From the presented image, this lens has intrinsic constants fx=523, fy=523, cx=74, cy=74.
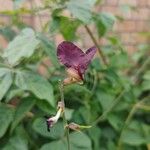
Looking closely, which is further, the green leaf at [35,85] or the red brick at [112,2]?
the red brick at [112,2]

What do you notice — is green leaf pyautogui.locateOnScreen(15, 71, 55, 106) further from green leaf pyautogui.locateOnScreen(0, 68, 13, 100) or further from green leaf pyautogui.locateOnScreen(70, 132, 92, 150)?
green leaf pyautogui.locateOnScreen(70, 132, 92, 150)

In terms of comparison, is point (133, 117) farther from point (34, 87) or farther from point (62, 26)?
point (34, 87)

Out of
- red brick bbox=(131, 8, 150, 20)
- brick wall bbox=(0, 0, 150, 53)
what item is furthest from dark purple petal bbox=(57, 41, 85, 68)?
red brick bbox=(131, 8, 150, 20)

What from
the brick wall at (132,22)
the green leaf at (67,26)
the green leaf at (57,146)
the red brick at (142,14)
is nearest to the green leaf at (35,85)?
the green leaf at (57,146)

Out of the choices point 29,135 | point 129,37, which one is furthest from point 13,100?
point 129,37

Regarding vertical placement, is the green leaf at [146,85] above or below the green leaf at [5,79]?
below

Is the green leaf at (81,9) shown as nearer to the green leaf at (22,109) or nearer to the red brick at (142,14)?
the green leaf at (22,109)

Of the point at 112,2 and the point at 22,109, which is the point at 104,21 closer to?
the point at 22,109
